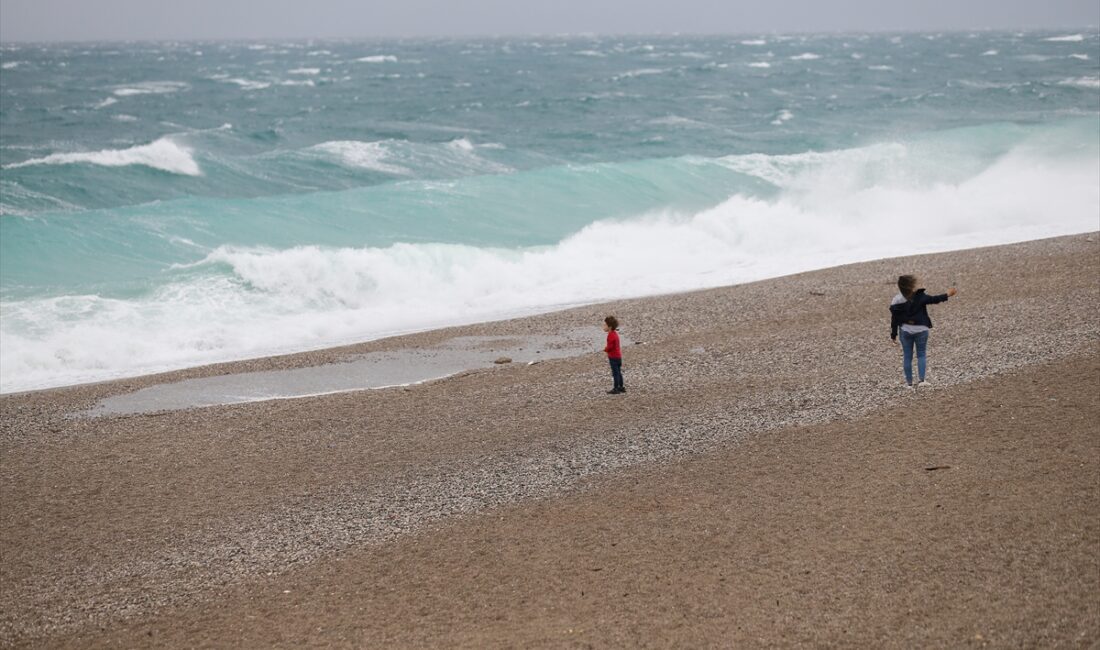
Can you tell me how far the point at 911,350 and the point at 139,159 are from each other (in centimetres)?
3558

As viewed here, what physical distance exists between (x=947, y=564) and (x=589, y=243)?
21.5 metres

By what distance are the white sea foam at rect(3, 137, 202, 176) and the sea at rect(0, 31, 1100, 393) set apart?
0.47 feet

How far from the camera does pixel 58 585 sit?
1064 centimetres

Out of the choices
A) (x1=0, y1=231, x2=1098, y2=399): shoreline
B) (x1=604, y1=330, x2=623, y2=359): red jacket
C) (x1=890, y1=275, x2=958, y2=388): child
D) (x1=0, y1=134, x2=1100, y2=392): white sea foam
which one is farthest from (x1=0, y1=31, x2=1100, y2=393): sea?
(x1=890, y1=275, x2=958, y2=388): child

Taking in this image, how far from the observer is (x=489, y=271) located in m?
26.6

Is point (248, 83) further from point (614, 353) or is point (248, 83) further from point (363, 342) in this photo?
point (614, 353)

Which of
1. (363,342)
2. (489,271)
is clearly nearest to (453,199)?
(489,271)

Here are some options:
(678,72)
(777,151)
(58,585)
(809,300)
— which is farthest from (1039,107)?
(58,585)

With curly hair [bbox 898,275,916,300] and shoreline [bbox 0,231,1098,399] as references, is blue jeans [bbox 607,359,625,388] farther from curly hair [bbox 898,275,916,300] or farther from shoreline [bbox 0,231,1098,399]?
shoreline [bbox 0,231,1098,399]

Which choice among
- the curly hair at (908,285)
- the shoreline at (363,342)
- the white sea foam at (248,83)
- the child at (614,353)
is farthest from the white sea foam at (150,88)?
the curly hair at (908,285)

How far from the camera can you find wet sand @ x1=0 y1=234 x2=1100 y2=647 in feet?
29.6

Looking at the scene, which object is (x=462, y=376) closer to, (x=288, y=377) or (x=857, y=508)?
(x=288, y=377)

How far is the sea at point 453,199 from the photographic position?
23641 mm

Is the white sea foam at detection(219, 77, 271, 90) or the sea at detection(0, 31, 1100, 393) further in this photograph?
the white sea foam at detection(219, 77, 271, 90)
